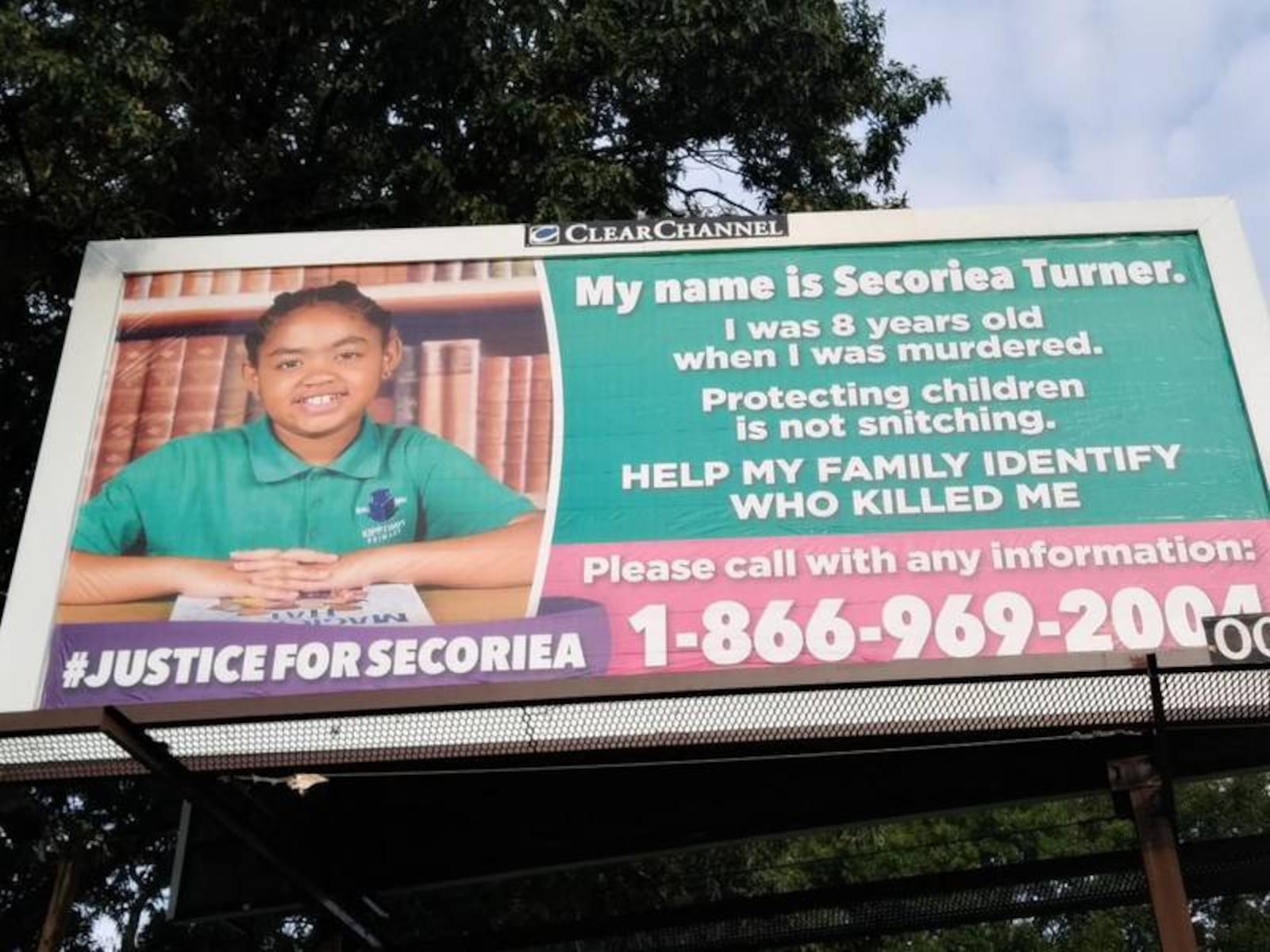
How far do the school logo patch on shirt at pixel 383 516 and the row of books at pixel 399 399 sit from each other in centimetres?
40

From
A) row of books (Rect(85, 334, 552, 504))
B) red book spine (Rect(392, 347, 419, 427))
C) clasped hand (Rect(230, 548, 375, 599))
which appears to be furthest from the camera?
red book spine (Rect(392, 347, 419, 427))

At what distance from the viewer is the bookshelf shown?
652 centimetres

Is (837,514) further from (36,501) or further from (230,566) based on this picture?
(36,501)

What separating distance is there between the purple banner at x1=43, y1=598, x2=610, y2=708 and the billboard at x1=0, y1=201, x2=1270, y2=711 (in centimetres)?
1

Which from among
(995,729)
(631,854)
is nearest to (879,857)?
(631,854)

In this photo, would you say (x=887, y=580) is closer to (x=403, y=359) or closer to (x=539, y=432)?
(x=539, y=432)

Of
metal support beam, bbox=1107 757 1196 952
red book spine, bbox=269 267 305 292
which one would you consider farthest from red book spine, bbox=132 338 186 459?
metal support beam, bbox=1107 757 1196 952

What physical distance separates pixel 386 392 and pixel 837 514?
7.46 feet

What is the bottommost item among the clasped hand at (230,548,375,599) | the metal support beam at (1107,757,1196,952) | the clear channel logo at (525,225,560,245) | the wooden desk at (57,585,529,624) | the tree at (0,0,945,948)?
the metal support beam at (1107,757,1196,952)

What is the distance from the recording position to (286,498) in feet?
20.9

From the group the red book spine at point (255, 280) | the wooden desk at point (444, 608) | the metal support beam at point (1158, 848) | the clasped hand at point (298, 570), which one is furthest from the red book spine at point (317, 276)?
the metal support beam at point (1158, 848)

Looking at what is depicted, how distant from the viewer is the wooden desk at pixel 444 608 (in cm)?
589

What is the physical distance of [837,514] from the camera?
240 inches

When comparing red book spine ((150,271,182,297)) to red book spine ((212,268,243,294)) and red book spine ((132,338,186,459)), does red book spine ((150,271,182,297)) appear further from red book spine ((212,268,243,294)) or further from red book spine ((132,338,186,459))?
red book spine ((132,338,186,459))
